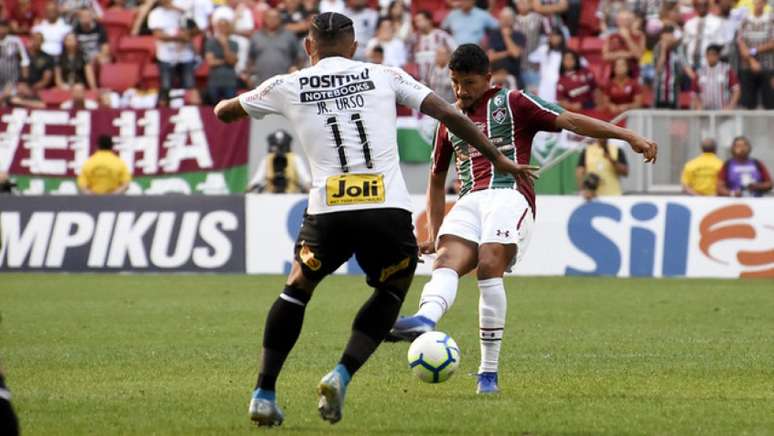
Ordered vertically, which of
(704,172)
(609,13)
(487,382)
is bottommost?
(704,172)

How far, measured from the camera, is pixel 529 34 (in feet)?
82.1

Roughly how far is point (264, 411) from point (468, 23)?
1844 centimetres

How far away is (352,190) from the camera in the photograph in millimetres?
7547

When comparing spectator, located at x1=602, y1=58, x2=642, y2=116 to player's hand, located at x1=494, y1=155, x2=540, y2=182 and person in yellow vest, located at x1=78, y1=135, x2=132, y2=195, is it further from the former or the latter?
player's hand, located at x1=494, y1=155, x2=540, y2=182

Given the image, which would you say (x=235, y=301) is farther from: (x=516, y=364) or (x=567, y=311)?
(x=516, y=364)

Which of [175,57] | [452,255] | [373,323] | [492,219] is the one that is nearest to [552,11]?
[175,57]

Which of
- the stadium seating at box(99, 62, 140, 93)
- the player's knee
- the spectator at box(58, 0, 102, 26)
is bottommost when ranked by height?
the stadium seating at box(99, 62, 140, 93)

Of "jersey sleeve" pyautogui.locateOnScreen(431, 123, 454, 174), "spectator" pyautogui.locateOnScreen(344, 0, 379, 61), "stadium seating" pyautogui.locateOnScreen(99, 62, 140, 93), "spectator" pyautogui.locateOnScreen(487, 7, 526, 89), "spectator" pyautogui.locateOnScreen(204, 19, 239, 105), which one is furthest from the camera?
"stadium seating" pyautogui.locateOnScreen(99, 62, 140, 93)

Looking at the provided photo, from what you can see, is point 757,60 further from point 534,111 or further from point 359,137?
point 359,137

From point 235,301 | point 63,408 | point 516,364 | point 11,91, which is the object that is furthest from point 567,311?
point 11,91

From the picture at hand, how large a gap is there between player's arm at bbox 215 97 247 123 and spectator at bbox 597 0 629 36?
63.3 ft

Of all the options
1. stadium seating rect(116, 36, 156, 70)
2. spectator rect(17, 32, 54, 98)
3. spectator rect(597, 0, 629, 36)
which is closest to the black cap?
spectator rect(597, 0, 629, 36)

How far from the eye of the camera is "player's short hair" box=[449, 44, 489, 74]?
912 centimetres

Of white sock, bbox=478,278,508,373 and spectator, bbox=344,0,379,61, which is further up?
white sock, bbox=478,278,508,373
